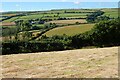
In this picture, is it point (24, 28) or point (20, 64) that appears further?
point (24, 28)

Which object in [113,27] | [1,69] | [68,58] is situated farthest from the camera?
[113,27]

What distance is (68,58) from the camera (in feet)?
38.1

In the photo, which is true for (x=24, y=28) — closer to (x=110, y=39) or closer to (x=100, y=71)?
(x=110, y=39)

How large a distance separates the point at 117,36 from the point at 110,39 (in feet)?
4.23

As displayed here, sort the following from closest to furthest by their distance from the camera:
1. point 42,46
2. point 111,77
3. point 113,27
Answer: point 111,77 < point 42,46 < point 113,27

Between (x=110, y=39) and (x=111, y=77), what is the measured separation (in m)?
27.7

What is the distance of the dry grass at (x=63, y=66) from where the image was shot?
344 inches

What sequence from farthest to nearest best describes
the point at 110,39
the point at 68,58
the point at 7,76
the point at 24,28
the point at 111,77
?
the point at 24,28
the point at 110,39
the point at 68,58
the point at 7,76
the point at 111,77

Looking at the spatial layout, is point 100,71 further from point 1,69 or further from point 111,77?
point 1,69

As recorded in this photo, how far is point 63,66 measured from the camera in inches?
396

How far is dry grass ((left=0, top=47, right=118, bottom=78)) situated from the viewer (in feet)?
28.7

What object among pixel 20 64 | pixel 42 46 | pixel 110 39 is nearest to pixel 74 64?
pixel 20 64

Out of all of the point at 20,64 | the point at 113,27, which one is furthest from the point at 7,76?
the point at 113,27

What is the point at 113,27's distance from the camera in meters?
38.2
